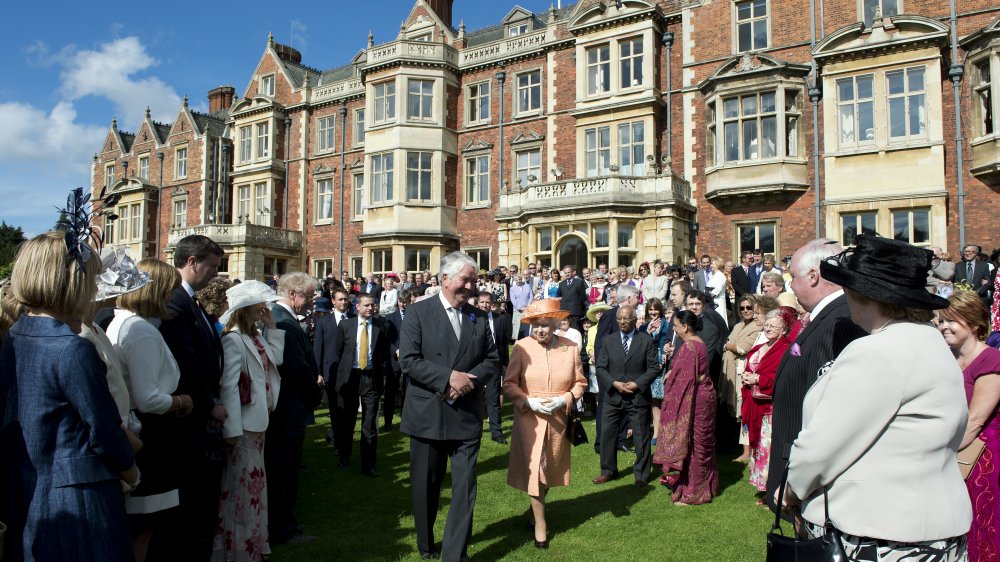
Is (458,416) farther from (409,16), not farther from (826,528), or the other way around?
(409,16)

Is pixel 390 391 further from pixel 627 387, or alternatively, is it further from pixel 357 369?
pixel 627 387

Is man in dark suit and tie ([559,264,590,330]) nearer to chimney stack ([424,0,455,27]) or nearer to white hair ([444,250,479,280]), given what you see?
white hair ([444,250,479,280])

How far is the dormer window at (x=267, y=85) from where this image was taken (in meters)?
32.1

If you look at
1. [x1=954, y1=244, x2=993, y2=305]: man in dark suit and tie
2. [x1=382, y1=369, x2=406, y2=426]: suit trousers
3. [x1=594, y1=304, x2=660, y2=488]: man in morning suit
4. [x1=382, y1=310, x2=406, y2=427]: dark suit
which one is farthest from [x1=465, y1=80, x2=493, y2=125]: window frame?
[x1=594, y1=304, x2=660, y2=488]: man in morning suit

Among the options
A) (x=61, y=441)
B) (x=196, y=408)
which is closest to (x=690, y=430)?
(x=196, y=408)

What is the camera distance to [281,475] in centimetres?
575

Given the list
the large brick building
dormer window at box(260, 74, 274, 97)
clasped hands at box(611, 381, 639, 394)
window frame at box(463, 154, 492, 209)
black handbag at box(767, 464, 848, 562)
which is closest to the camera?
black handbag at box(767, 464, 848, 562)

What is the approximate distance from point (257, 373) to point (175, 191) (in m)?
35.1

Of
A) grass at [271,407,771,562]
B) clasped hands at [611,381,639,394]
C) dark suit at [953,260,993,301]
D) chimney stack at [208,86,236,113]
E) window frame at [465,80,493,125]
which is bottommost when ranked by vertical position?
grass at [271,407,771,562]

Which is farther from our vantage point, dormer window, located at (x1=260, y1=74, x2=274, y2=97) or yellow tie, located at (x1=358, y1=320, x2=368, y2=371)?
dormer window, located at (x1=260, y1=74, x2=274, y2=97)

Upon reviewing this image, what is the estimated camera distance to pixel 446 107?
86.8 feet

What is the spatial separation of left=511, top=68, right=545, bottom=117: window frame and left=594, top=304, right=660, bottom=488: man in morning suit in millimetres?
18293

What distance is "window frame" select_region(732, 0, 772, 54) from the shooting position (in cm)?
1958

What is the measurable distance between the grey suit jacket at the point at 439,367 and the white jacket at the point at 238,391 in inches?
41.3
